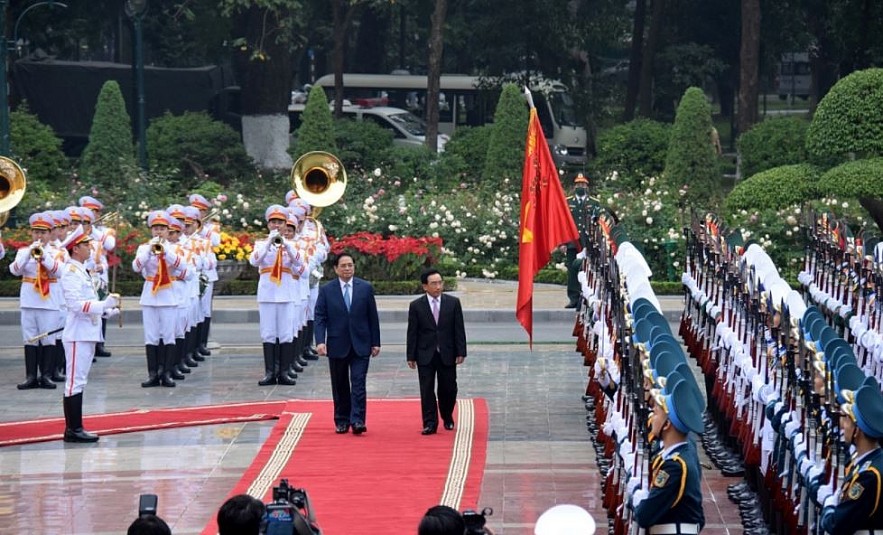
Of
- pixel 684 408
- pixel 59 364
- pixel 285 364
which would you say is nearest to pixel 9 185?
pixel 59 364

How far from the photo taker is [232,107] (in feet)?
166

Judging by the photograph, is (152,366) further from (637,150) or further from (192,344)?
(637,150)

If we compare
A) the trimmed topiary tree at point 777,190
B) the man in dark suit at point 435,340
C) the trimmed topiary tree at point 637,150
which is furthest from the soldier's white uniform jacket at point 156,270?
the trimmed topiary tree at point 637,150

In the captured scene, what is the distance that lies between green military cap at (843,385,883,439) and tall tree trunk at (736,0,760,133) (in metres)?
29.4

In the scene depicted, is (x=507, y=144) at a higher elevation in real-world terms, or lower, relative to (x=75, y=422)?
higher

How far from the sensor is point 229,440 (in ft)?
50.3

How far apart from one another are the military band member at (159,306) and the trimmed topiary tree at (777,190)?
11.2m

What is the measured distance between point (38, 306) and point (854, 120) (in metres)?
13.7

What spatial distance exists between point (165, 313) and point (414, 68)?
42743 millimetres

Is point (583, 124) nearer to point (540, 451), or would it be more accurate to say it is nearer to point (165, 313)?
point (165, 313)

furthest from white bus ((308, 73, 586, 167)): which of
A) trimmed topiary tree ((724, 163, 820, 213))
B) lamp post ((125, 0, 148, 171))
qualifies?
trimmed topiary tree ((724, 163, 820, 213))

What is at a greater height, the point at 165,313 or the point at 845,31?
the point at 845,31

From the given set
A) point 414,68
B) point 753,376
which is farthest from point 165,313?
point 414,68

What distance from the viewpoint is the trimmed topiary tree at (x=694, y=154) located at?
30.4 meters
